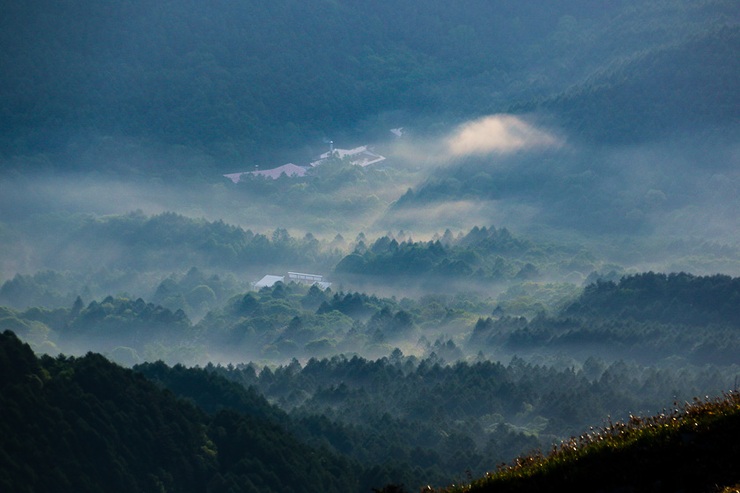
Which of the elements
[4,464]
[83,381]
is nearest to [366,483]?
[83,381]

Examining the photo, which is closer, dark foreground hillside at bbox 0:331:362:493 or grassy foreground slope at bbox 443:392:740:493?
grassy foreground slope at bbox 443:392:740:493

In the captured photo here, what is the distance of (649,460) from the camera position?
1660 inches

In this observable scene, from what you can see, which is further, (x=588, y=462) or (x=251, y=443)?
(x=251, y=443)

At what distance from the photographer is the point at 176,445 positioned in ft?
501

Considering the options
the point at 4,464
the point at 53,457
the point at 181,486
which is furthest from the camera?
the point at 181,486

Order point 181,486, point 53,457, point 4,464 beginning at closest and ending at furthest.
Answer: point 4,464 < point 53,457 < point 181,486

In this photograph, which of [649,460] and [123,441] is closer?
[649,460]

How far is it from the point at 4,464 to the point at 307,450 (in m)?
50.8

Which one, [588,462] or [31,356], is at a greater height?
[31,356]

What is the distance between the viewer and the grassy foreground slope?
134 ft

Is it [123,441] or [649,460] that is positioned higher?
[123,441]

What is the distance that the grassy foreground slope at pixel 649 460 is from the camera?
1613 inches

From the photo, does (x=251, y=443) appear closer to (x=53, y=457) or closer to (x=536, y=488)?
(x=53, y=457)

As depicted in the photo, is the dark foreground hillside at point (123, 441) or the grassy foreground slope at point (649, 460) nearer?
the grassy foreground slope at point (649, 460)
